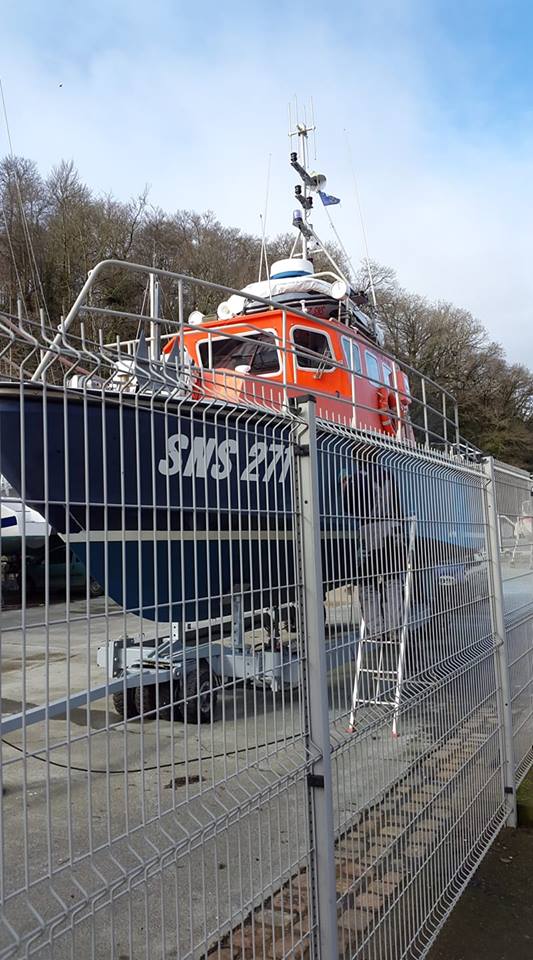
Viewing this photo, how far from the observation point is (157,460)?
2094 mm

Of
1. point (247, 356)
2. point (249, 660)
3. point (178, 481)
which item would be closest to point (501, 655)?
point (249, 660)

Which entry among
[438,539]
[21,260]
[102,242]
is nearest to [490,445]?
[102,242]

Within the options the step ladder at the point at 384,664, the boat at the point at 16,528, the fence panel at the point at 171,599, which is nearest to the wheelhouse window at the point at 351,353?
the step ladder at the point at 384,664

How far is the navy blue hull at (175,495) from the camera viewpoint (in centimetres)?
186

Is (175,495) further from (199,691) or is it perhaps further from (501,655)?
(501,655)

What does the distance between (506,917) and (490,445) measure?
3893cm

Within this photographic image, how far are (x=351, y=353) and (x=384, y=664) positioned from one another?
5129 millimetres

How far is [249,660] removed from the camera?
7.91 feet

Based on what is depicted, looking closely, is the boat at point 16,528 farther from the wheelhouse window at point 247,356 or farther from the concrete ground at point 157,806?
the wheelhouse window at point 247,356

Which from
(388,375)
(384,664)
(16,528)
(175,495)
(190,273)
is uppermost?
(190,273)

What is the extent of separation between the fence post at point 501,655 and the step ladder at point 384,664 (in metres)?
1.61

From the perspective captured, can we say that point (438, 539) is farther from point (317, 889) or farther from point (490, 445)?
point (490, 445)

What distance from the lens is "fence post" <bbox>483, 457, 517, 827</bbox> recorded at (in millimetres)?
4664

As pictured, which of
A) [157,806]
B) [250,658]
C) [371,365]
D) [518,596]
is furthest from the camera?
[371,365]
